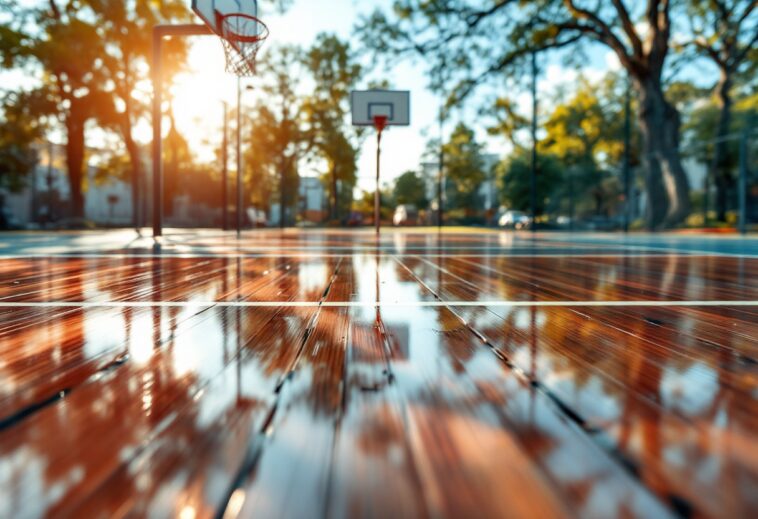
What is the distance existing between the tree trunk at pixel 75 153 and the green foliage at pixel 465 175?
21622 millimetres

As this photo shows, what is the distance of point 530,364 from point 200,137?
31.9 meters

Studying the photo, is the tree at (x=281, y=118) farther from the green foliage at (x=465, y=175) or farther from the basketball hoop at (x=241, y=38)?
the basketball hoop at (x=241, y=38)

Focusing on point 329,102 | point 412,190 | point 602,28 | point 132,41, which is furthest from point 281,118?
point 412,190

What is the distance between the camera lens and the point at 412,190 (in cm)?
5200

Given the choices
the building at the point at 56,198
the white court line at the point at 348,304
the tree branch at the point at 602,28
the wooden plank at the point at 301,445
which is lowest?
the wooden plank at the point at 301,445

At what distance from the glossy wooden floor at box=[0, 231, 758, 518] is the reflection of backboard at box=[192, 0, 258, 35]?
7.34 metres

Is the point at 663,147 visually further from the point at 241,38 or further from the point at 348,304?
the point at 348,304

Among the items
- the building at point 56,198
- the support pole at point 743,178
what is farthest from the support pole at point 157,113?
the support pole at point 743,178

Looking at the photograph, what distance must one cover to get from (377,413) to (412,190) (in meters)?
51.7

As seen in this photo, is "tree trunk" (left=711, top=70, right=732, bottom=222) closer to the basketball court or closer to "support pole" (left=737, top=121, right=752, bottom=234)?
"support pole" (left=737, top=121, right=752, bottom=234)

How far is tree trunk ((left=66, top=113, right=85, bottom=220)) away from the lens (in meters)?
19.5

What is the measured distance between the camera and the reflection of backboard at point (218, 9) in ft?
26.3

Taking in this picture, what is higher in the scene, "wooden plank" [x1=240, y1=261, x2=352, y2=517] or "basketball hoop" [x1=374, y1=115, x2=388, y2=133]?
"basketball hoop" [x1=374, y1=115, x2=388, y2=133]

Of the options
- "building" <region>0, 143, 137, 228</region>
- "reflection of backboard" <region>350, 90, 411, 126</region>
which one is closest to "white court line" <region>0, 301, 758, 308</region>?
"reflection of backboard" <region>350, 90, 411, 126</region>
